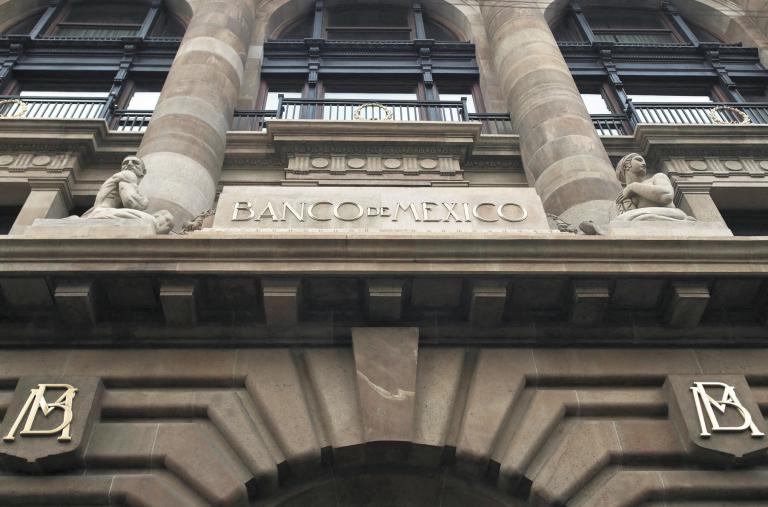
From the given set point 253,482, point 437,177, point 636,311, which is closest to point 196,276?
point 253,482

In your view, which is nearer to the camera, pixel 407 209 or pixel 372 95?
pixel 407 209

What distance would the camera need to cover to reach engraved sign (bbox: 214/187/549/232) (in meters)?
9.35

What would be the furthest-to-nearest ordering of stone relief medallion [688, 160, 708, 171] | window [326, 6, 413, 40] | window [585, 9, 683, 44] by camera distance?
window [585, 9, 683, 44]
window [326, 6, 413, 40]
stone relief medallion [688, 160, 708, 171]

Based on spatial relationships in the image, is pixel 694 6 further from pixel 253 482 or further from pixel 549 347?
pixel 253 482

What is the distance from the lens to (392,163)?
583 inches

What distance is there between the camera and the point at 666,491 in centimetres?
743

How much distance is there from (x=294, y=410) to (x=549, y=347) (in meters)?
3.36

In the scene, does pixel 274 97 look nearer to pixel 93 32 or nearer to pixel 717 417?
pixel 93 32

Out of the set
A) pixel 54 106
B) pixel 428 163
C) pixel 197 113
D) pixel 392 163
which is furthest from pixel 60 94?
pixel 428 163

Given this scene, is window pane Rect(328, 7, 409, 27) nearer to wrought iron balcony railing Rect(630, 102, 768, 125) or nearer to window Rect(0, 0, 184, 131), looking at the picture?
window Rect(0, 0, 184, 131)

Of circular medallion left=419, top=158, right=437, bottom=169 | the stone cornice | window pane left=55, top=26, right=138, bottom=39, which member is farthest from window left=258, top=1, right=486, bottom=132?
the stone cornice

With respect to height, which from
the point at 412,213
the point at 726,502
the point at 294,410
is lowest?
the point at 726,502

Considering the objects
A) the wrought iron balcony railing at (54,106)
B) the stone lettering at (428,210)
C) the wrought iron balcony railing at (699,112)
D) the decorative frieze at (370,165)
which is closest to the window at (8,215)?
the wrought iron balcony railing at (54,106)

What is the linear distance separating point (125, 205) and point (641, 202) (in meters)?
7.37
